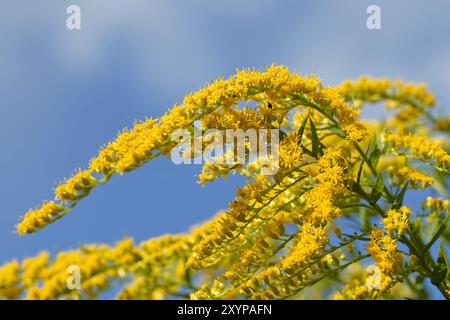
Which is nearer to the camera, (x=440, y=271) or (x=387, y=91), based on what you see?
(x=440, y=271)

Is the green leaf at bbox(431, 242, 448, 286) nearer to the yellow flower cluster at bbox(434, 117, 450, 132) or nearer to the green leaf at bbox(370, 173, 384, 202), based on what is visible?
the green leaf at bbox(370, 173, 384, 202)

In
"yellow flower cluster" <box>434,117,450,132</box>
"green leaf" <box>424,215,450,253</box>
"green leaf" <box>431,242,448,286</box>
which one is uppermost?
"yellow flower cluster" <box>434,117,450,132</box>

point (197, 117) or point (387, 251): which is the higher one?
point (197, 117)

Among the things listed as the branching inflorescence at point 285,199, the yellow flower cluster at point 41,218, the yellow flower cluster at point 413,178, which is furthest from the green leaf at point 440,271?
the yellow flower cluster at point 41,218

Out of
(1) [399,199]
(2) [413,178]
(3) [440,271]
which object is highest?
(2) [413,178]

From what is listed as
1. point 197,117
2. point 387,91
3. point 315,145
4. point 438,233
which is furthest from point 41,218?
point 387,91

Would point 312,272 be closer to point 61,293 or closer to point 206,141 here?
point 206,141

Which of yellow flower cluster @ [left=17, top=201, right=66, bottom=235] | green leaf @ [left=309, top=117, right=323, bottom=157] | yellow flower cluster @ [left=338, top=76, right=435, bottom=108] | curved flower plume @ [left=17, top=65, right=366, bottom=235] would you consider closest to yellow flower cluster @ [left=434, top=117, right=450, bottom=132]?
yellow flower cluster @ [left=338, top=76, right=435, bottom=108]

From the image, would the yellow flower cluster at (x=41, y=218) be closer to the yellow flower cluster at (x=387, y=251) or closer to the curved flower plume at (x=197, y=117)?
the curved flower plume at (x=197, y=117)

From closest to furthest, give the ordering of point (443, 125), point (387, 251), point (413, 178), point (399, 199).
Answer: point (387, 251), point (399, 199), point (413, 178), point (443, 125)

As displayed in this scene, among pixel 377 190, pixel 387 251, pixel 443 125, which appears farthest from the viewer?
pixel 443 125

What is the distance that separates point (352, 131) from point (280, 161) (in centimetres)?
55

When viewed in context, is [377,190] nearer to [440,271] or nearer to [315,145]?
[315,145]

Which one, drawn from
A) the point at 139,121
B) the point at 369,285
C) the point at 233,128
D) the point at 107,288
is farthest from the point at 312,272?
the point at 107,288
